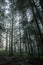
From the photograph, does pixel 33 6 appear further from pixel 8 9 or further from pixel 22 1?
pixel 8 9

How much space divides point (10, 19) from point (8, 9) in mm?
2390

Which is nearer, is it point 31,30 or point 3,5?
point 31,30

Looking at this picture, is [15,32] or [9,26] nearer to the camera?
[9,26]

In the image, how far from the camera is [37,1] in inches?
474

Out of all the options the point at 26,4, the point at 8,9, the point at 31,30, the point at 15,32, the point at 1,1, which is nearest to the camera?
the point at 26,4

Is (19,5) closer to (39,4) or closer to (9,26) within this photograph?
(39,4)

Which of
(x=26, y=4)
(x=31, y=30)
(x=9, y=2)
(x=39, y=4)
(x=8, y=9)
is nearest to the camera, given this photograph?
(x=39, y=4)

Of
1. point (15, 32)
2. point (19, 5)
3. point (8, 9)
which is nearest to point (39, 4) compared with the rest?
point (19, 5)

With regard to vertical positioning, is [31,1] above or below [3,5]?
below

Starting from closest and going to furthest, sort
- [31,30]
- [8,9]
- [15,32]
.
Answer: [31,30]
[8,9]
[15,32]

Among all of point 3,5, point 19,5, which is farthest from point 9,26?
point 19,5

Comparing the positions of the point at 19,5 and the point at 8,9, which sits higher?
the point at 8,9

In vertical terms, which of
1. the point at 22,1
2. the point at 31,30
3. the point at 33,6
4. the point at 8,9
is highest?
the point at 8,9

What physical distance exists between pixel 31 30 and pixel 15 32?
10781 mm
